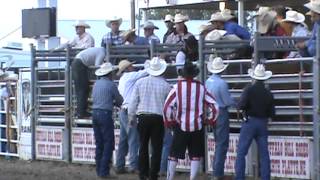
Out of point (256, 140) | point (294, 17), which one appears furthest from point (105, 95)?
point (294, 17)

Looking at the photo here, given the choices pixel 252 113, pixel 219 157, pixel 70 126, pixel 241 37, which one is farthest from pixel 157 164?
pixel 70 126

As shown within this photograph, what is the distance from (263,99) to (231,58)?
1.99m

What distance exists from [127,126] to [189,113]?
2667 mm

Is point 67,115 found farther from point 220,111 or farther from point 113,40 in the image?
point 220,111

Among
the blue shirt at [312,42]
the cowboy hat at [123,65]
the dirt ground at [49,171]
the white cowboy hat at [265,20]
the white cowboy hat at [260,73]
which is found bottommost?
the dirt ground at [49,171]

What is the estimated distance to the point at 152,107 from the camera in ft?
41.2

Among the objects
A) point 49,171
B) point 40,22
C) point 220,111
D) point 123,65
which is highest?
point 40,22

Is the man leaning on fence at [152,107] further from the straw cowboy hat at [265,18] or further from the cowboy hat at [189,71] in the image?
the straw cowboy hat at [265,18]

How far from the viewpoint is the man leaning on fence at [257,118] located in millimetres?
11797

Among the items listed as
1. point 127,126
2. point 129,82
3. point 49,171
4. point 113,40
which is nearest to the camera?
point 129,82

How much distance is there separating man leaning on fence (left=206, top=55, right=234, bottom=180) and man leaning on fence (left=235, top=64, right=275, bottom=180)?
2.11 feet

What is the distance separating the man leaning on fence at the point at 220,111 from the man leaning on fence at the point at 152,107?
743mm

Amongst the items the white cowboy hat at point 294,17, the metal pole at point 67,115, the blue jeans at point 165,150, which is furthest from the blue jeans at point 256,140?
the metal pole at point 67,115

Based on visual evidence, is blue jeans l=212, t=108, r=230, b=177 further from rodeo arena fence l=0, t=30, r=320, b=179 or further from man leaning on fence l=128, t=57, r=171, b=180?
man leaning on fence l=128, t=57, r=171, b=180
